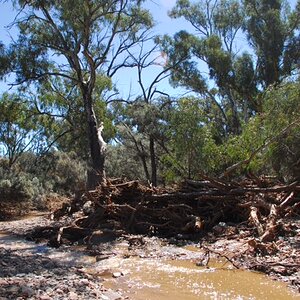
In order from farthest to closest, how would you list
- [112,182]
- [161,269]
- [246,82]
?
[246,82] < [112,182] < [161,269]

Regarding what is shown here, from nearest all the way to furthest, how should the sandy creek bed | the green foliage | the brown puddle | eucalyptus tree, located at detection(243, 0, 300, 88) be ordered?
the sandy creek bed
the brown puddle
the green foliage
eucalyptus tree, located at detection(243, 0, 300, 88)

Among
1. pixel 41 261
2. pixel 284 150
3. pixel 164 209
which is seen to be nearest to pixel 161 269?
pixel 41 261

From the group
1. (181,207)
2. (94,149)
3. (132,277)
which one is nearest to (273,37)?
(94,149)

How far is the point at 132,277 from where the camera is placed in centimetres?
684

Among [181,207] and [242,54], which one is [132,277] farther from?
[242,54]

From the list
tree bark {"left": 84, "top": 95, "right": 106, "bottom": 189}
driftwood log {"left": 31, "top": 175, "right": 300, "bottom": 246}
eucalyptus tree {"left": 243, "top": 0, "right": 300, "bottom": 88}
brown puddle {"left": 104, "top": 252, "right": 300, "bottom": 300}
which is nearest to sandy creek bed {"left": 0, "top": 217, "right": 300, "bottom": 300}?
brown puddle {"left": 104, "top": 252, "right": 300, "bottom": 300}

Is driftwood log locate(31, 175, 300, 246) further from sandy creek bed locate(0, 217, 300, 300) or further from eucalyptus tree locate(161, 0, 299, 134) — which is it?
eucalyptus tree locate(161, 0, 299, 134)

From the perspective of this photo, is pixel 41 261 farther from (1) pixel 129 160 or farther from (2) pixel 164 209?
(1) pixel 129 160

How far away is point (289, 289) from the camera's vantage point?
5.81m

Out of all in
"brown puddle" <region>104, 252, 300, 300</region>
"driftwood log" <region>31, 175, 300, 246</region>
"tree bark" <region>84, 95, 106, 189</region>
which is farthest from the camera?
"tree bark" <region>84, 95, 106, 189</region>

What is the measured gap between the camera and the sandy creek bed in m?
5.61

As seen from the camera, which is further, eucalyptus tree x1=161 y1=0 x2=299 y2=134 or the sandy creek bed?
eucalyptus tree x1=161 y1=0 x2=299 y2=134

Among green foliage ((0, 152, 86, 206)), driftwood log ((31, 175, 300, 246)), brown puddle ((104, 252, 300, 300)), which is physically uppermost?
green foliage ((0, 152, 86, 206))

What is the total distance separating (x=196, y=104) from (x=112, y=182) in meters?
7.92
